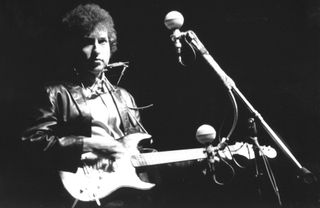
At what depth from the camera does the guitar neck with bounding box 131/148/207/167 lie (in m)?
2.44

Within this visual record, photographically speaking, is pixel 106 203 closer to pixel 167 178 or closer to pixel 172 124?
pixel 167 178

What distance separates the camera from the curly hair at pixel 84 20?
2.58m

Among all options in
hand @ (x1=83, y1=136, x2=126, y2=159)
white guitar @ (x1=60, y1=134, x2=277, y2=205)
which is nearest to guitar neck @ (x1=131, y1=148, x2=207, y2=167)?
white guitar @ (x1=60, y1=134, x2=277, y2=205)

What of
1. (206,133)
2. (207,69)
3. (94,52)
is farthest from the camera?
(207,69)

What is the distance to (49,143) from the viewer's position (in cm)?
228

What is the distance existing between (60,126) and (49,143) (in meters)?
0.16

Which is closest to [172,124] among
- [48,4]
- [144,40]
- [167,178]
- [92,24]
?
[167,178]

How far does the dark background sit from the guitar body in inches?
18.5

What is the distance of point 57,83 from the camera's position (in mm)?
2508

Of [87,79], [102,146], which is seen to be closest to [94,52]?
[87,79]

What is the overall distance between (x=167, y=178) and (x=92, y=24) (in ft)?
3.40

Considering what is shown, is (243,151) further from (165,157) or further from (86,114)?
(86,114)

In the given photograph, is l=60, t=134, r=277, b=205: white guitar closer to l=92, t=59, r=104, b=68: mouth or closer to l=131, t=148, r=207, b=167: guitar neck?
l=131, t=148, r=207, b=167: guitar neck

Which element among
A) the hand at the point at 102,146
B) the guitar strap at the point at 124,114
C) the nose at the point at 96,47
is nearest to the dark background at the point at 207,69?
the nose at the point at 96,47
